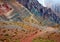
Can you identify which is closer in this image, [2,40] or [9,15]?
[2,40]

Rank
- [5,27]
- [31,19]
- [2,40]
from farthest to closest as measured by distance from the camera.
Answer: [31,19], [5,27], [2,40]

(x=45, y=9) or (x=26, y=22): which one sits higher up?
(x=45, y=9)

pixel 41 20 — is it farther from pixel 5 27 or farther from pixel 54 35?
pixel 5 27

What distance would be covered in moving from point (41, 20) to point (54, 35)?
0.82 feet

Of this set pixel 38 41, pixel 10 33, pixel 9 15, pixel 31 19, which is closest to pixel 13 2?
pixel 9 15

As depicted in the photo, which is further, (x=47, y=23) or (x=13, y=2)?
(x=13, y=2)

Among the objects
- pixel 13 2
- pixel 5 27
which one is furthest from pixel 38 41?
pixel 13 2

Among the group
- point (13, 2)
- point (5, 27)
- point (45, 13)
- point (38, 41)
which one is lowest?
point (38, 41)

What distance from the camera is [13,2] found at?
1.74m

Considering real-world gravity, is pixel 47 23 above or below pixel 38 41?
above

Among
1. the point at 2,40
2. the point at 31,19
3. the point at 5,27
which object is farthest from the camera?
the point at 31,19

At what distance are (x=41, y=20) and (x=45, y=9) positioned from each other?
0.15 m

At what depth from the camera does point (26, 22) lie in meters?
1.61

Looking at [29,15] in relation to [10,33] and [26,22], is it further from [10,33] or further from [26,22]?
[10,33]
